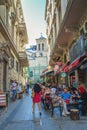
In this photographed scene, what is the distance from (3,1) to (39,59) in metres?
68.8

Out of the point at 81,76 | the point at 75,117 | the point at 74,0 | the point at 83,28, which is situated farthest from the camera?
the point at 81,76

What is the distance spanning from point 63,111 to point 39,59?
7866cm

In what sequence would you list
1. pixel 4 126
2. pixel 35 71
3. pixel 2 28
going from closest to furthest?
1. pixel 4 126
2. pixel 2 28
3. pixel 35 71

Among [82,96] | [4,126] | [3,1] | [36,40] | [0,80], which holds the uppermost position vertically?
[36,40]

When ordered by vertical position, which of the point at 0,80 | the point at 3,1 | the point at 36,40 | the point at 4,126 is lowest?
the point at 4,126

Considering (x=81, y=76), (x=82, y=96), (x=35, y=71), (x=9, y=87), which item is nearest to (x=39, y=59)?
(x=35, y=71)

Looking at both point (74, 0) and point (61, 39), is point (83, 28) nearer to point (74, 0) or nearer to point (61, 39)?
point (74, 0)

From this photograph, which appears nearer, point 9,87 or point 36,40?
point 9,87

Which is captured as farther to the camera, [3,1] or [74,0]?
[3,1]

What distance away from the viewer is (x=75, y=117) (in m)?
9.35

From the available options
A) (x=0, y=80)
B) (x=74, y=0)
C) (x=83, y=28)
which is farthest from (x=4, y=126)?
(x=0, y=80)

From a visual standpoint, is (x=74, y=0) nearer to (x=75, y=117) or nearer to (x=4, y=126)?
(x=75, y=117)

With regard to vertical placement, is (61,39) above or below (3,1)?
below

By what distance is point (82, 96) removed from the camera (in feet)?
36.6
